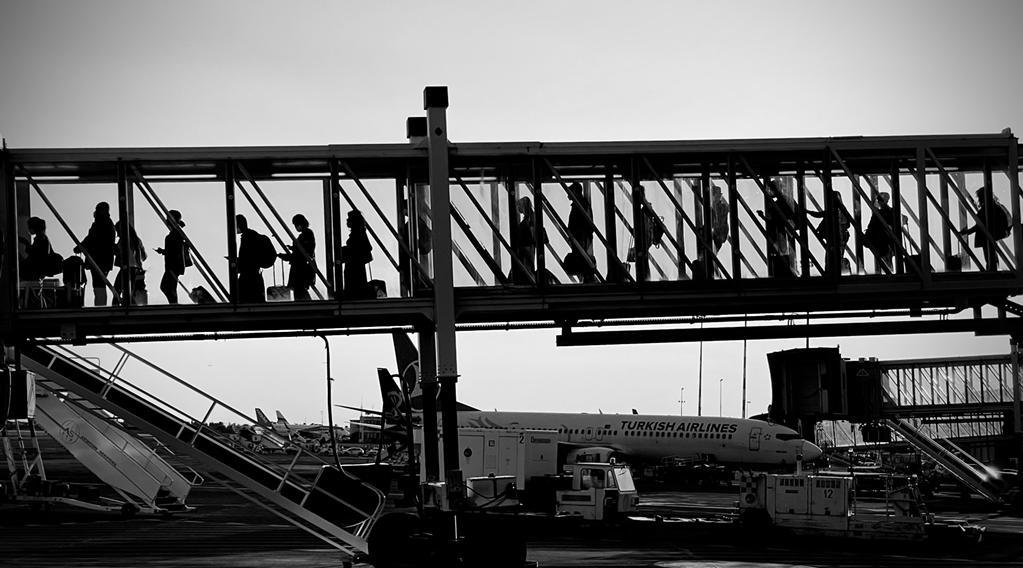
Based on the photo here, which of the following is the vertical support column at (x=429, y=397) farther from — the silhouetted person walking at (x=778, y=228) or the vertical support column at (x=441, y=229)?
the silhouetted person walking at (x=778, y=228)

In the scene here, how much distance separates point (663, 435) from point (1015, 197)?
49.7m

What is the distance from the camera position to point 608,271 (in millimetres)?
23141

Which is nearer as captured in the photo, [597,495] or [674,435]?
[597,495]

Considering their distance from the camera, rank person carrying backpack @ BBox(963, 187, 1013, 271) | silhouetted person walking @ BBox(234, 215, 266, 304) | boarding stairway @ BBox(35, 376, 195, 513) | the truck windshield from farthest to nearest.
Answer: boarding stairway @ BBox(35, 376, 195, 513)
the truck windshield
person carrying backpack @ BBox(963, 187, 1013, 271)
silhouetted person walking @ BBox(234, 215, 266, 304)

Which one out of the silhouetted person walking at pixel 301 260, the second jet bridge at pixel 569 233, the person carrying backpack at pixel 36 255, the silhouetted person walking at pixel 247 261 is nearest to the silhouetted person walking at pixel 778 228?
the second jet bridge at pixel 569 233

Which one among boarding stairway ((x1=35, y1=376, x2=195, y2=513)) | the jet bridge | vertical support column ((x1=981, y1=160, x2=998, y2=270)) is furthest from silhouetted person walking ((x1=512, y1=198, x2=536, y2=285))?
boarding stairway ((x1=35, y1=376, x2=195, y2=513))

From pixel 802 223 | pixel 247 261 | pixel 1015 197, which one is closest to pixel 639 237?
pixel 802 223

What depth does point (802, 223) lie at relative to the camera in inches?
927

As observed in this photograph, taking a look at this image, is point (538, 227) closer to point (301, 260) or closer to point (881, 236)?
point (301, 260)

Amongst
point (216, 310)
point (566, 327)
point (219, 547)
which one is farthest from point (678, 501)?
point (216, 310)

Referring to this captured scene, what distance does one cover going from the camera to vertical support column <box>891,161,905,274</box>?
77.2 ft

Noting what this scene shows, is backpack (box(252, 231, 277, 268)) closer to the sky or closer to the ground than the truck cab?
closer to the sky

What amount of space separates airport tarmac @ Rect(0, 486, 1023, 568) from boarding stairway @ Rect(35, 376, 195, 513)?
120 cm

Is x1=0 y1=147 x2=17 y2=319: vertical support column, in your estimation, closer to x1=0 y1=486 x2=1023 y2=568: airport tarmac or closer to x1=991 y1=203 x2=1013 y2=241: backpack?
x1=0 y1=486 x2=1023 y2=568: airport tarmac
